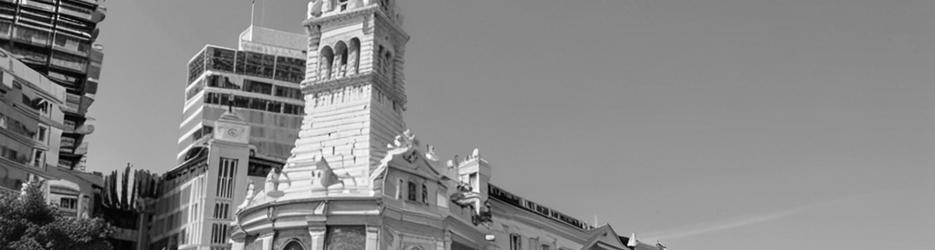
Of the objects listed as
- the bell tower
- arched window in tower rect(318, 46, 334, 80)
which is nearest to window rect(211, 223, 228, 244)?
the bell tower

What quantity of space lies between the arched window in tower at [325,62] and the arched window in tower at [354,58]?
157 cm

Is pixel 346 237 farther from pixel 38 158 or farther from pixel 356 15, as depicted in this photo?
pixel 38 158

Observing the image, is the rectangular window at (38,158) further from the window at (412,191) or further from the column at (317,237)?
the window at (412,191)

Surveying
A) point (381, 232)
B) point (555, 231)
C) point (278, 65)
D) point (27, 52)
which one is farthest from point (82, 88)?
point (381, 232)

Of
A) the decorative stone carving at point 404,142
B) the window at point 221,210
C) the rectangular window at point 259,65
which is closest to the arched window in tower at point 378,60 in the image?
the decorative stone carving at point 404,142

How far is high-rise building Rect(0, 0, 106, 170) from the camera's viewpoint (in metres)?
106

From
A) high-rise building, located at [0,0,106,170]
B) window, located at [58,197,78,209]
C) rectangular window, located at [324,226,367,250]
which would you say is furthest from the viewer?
high-rise building, located at [0,0,106,170]

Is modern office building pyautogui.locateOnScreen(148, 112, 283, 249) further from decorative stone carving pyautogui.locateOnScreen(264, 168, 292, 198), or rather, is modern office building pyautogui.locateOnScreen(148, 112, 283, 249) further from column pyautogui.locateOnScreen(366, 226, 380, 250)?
column pyautogui.locateOnScreen(366, 226, 380, 250)

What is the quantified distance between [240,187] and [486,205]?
3934 cm

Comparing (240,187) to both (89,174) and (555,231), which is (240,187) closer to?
(89,174)

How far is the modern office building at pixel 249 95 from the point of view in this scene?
12025cm

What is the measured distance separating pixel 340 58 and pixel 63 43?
56127 mm

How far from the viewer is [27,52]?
107 m

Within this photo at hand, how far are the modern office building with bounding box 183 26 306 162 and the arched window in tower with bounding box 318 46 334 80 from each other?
53.7 m
